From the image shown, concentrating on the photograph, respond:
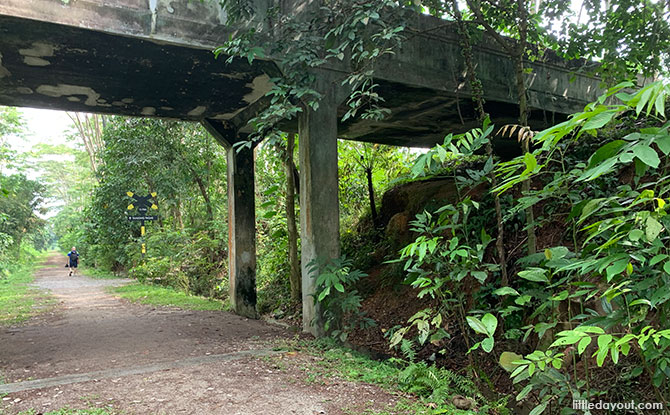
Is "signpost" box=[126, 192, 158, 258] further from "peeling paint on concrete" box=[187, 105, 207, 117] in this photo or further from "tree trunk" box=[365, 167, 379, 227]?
"tree trunk" box=[365, 167, 379, 227]

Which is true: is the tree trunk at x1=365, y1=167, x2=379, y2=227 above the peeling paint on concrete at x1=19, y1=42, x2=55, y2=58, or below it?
below

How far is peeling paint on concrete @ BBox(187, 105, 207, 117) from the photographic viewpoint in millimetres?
7352

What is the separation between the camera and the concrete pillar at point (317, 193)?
Result: 5941 millimetres

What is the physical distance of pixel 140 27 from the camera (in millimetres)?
4812

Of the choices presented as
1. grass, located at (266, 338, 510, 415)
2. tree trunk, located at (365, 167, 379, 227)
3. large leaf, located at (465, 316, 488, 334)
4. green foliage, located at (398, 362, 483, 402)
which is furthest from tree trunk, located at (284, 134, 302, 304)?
large leaf, located at (465, 316, 488, 334)

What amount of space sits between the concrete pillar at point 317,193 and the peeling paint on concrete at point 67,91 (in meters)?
3.05

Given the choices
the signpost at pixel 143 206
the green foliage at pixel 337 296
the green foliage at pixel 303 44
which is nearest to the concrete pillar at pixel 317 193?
the green foliage at pixel 337 296

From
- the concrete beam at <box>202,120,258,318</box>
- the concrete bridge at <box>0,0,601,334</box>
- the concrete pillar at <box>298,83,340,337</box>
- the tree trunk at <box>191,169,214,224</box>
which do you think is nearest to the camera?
Answer: the concrete bridge at <box>0,0,601,334</box>

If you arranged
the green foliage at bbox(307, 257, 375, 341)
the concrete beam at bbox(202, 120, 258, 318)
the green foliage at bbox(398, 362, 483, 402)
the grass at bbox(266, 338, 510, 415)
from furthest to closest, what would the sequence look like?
the concrete beam at bbox(202, 120, 258, 318) → the green foliage at bbox(307, 257, 375, 341) → the green foliage at bbox(398, 362, 483, 402) → the grass at bbox(266, 338, 510, 415)

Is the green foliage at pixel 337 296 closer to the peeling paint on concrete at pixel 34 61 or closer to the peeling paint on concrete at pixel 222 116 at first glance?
the peeling paint on concrete at pixel 222 116

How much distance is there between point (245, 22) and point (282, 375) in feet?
13.1

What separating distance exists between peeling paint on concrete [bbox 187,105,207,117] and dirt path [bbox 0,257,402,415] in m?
3.41

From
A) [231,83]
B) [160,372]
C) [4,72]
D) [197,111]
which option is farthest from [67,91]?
[160,372]

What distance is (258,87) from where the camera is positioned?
6594 millimetres
